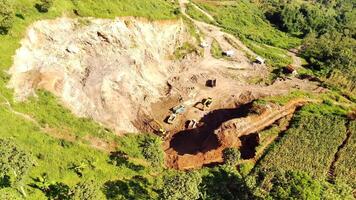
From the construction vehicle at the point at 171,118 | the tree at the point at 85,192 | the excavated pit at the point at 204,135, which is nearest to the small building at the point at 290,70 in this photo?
the excavated pit at the point at 204,135

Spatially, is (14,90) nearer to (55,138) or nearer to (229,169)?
(55,138)

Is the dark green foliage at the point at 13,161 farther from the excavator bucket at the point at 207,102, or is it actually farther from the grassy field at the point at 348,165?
the excavator bucket at the point at 207,102

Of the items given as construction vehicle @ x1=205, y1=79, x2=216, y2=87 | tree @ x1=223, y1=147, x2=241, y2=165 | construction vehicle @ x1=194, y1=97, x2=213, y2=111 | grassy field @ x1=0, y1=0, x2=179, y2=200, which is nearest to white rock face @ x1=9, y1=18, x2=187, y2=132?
grassy field @ x1=0, y1=0, x2=179, y2=200

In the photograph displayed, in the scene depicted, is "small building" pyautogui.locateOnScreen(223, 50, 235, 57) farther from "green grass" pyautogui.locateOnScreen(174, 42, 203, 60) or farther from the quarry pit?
"green grass" pyautogui.locateOnScreen(174, 42, 203, 60)

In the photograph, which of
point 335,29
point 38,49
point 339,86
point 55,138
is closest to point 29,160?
point 55,138

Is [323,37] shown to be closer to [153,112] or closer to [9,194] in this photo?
[153,112]
